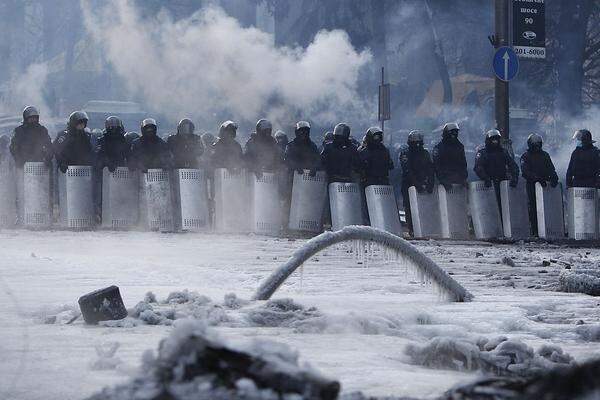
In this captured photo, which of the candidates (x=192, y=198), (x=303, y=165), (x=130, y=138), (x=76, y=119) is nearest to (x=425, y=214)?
(x=303, y=165)

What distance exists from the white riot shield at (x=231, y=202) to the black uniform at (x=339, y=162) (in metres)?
1.24

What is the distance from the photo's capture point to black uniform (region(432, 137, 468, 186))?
1759cm

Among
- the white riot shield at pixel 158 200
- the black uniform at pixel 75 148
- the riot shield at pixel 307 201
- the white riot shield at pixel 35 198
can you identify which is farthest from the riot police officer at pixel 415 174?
the white riot shield at pixel 35 198

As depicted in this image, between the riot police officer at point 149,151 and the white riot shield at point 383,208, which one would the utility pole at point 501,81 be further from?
the riot police officer at point 149,151

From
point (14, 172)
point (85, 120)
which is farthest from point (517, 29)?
point (14, 172)

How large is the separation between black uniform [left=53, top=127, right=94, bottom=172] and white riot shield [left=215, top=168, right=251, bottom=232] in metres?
2.10

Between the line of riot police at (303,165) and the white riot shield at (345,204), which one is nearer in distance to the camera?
the white riot shield at (345,204)

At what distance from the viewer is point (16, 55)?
39.3 metres

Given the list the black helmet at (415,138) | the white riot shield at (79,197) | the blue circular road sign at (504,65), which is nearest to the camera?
the white riot shield at (79,197)

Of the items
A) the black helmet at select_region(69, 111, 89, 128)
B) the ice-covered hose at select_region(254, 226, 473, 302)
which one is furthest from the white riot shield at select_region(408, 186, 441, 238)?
the ice-covered hose at select_region(254, 226, 473, 302)

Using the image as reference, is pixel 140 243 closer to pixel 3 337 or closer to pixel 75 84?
pixel 3 337

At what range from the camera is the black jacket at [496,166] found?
58.5 ft

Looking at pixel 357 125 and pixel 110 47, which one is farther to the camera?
pixel 110 47

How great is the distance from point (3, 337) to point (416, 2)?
33060mm
